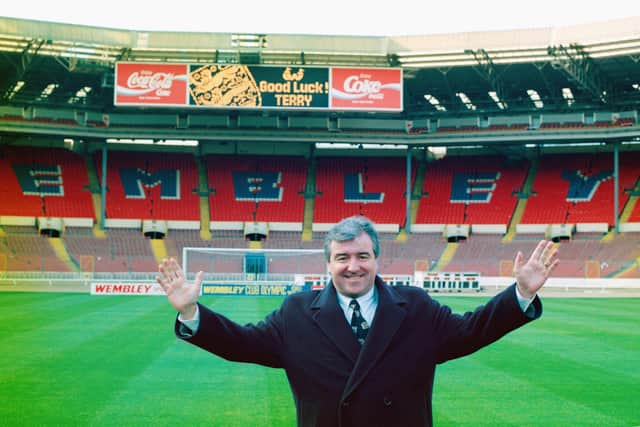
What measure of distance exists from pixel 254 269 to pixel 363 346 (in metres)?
34.7

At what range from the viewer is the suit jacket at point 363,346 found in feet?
11.2

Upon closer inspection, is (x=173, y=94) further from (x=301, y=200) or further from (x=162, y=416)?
(x=162, y=416)

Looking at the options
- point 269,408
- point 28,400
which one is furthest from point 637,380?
point 28,400

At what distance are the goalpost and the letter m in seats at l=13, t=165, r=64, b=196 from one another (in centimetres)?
1462

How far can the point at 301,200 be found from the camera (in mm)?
50062

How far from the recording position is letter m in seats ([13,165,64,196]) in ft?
154

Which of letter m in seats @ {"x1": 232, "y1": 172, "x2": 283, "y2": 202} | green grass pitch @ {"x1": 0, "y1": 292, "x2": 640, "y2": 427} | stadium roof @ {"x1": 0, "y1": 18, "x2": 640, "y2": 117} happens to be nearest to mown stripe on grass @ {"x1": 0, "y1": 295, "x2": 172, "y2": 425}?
green grass pitch @ {"x1": 0, "y1": 292, "x2": 640, "y2": 427}

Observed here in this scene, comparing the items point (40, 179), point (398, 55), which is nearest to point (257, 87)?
point (398, 55)

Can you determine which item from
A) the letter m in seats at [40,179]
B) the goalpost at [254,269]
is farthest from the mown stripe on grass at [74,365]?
the letter m in seats at [40,179]

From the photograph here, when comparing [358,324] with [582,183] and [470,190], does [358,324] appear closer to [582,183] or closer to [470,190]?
[470,190]

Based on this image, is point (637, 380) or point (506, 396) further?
point (637, 380)

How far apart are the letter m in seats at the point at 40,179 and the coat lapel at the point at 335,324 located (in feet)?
155

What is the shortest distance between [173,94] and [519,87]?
23982 mm

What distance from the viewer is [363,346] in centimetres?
342
